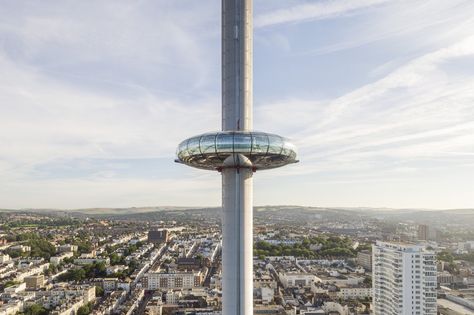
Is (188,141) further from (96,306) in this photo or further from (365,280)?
(365,280)

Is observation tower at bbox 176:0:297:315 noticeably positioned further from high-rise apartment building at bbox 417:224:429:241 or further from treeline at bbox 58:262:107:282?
→ high-rise apartment building at bbox 417:224:429:241

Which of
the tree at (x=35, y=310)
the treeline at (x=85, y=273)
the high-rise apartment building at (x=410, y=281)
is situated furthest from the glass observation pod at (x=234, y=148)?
the treeline at (x=85, y=273)

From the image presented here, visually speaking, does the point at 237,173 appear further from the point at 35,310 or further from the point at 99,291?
the point at 99,291

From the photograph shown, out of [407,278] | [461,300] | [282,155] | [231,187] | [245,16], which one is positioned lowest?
[461,300]

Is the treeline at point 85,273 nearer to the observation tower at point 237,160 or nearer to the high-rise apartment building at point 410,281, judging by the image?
the high-rise apartment building at point 410,281

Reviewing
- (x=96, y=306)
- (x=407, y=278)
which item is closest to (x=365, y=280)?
(x=407, y=278)
